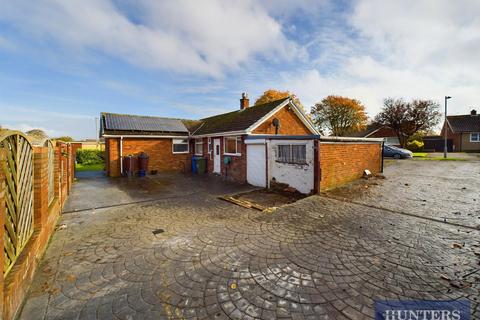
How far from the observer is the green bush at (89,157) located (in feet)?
74.5

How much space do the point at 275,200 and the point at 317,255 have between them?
4258 millimetres

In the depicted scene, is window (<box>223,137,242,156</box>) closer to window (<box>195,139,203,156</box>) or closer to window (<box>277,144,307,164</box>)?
window (<box>277,144,307,164</box>)

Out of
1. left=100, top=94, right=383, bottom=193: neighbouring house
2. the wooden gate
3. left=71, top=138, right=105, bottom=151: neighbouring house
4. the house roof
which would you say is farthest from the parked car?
left=71, top=138, right=105, bottom=151: neighbouring house

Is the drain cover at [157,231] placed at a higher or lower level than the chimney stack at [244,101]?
lower

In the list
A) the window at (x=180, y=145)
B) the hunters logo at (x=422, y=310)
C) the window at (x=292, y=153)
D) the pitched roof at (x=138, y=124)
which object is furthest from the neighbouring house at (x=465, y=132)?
the hunters logo at (x=422, y=310)

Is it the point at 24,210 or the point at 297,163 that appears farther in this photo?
the point at 297,163

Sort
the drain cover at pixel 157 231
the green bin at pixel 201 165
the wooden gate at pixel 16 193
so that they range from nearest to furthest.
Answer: the wooden gate at pixel 16 193 → the drain cover at pixel 157 231 → the green bin at pixel 201 165

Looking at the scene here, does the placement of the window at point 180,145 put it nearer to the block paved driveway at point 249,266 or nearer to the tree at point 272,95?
the block paved driveway at point 249,266

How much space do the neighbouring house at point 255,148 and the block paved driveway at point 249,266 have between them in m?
3.28

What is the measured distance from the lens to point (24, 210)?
3357mm

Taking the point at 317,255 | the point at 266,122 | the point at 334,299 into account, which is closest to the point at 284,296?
the point at 334,299

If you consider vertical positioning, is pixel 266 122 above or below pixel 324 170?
above

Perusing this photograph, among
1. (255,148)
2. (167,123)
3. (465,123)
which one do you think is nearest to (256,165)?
(255,148)

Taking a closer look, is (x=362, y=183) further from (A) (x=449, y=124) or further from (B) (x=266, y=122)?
(A) (x=449, y=124)
